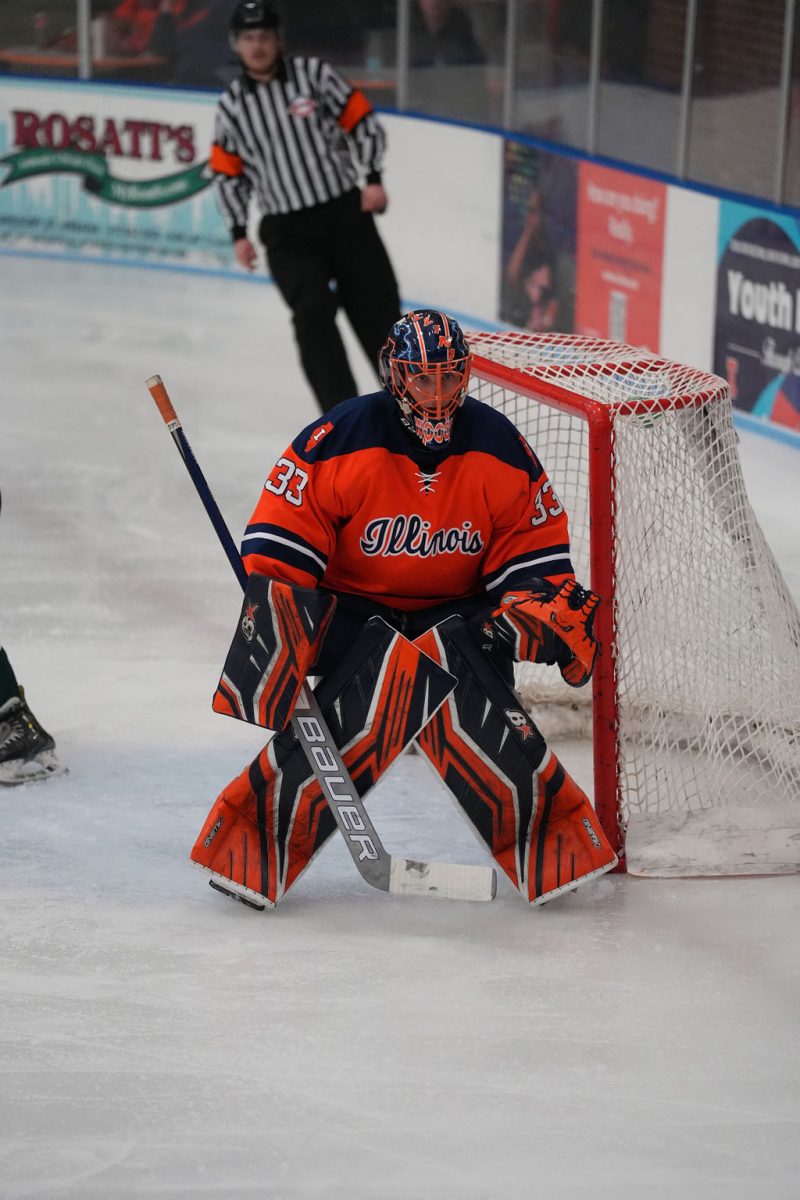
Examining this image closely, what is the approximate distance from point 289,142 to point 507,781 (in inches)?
117

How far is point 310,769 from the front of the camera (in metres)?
2.71

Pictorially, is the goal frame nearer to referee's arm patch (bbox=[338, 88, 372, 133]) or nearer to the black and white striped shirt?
the black and white striped shirt

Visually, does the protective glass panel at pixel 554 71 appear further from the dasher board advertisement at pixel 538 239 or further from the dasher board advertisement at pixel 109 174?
the dasher board advertisement at pixel 109 174

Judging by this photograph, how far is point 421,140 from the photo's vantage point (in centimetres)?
746

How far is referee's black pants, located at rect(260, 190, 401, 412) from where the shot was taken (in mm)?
5020

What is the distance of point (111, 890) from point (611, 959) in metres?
0.80

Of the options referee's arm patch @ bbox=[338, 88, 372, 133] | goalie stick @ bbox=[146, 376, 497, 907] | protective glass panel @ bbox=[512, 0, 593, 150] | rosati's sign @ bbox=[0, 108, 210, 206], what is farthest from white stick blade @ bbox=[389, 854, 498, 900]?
rosati's sign @ bbox=[0, 108, 210, 206]

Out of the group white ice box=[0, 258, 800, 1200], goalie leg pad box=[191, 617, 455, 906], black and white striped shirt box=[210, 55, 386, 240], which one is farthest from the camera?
black and white striped shirt box=[210, 55, 386, 240]

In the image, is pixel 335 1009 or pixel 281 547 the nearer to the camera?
pixel 335 1009

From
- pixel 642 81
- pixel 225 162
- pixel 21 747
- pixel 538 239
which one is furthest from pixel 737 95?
pixel 21 747

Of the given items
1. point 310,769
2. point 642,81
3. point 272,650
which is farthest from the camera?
point 642,81

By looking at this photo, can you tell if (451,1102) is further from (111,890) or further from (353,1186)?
(111,890)

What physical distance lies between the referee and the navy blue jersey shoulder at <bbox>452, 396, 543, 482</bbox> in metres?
2.34

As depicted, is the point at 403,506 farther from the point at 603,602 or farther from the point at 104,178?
the point at 104,178
